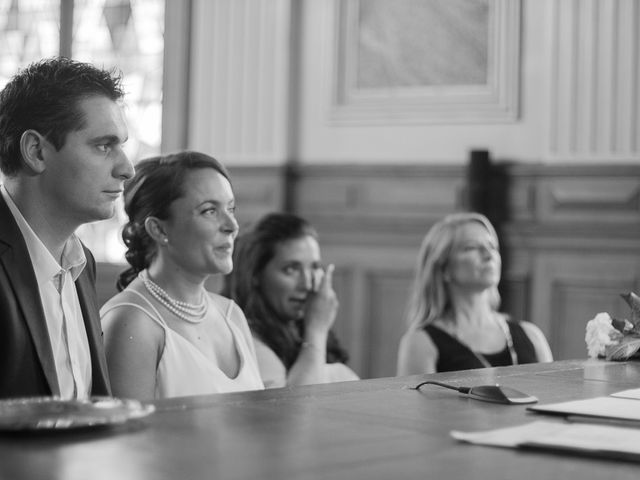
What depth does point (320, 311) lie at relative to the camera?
361 centimetres

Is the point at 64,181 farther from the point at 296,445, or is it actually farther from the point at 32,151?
the point at 296,445

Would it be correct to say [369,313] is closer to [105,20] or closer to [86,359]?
[105,20]

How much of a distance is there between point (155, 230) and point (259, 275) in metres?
0.78

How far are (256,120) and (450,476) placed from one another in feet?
17.3

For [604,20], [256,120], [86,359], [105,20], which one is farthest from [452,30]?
[86,359]

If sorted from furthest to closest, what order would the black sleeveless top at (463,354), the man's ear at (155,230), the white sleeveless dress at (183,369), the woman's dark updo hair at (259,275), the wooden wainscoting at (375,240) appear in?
the wooden wainscoting at (375,240) < the black sleeveless top at (463,354) < the woman's dark updo hair at (259,275) < the man's ear at (155,230) < the white sleeveless dress at (183,369)

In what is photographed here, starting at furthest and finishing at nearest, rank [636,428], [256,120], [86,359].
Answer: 1. [256,120]
2. [86,359]
3. [636,428]

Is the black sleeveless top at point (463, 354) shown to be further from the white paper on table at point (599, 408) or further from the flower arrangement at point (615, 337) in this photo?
the white paper on table at point (599, 408)

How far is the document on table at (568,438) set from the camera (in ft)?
4.26

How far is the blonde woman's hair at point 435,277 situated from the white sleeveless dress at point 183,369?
1.29 metres

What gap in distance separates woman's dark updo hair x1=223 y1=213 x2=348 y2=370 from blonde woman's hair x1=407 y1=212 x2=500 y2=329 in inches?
19.0

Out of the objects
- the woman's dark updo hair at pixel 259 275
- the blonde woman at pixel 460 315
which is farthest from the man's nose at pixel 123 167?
Answer: the blonde woman at pixel 460 315

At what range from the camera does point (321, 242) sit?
6191mm

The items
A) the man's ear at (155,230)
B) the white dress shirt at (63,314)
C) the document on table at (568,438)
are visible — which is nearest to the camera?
the document on table at (568,438)
